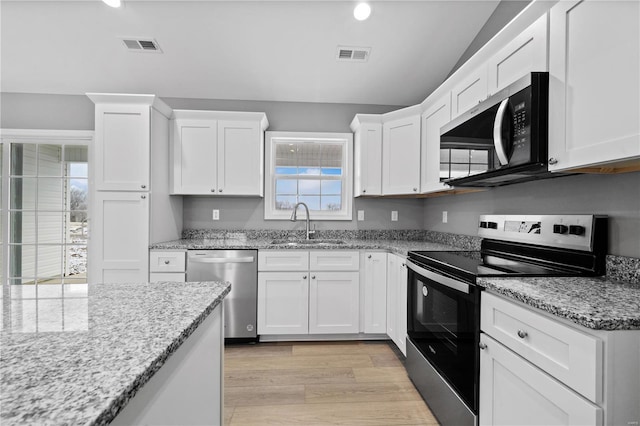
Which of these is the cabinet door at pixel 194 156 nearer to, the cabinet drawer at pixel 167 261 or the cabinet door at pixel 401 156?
the cabinet drawer at pixel 167 261

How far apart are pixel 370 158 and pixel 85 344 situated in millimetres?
2801

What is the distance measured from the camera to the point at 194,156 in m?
3.00

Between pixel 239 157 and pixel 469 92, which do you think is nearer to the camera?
pixel 469 92

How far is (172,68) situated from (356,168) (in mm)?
2134

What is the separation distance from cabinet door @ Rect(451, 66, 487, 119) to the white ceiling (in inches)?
36.8

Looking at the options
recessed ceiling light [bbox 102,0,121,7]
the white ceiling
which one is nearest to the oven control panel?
the white ceiling

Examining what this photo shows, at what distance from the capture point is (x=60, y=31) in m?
2.67

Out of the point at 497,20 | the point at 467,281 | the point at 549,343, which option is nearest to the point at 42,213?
the point at 467,281

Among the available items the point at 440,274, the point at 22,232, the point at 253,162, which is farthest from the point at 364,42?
the point at 22,232

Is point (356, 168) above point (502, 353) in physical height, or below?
above

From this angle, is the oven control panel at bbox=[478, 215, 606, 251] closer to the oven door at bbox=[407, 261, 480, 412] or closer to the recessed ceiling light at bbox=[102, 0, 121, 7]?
the oven door at bbox=[407, 261, 480, 412]

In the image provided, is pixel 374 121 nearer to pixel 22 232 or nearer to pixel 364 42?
pixel 364 42

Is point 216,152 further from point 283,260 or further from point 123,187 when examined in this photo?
point 283,260

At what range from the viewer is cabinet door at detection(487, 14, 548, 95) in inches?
55.9
